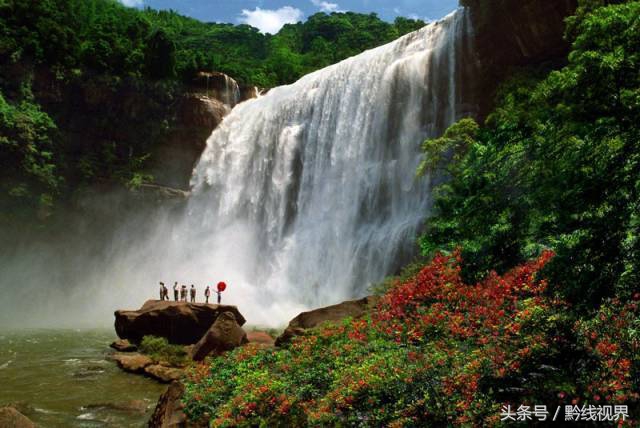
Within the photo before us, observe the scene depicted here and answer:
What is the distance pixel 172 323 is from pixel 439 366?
13.9 m

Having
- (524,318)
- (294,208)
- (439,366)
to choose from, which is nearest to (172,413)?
(439,366)

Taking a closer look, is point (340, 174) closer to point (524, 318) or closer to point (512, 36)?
point (512, 36)

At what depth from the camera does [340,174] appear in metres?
27.5

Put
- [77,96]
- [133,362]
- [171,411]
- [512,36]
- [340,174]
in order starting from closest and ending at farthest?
[171,411] → [133,362] → [512,36] → [340,174] → [77,96]

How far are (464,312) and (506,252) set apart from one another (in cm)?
205

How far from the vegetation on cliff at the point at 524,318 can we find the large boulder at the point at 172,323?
9.19 metres

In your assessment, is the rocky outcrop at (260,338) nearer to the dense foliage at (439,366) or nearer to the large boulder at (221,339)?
the large boulder at (221,339)

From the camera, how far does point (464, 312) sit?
902cm

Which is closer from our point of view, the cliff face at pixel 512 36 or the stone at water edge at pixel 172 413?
the stone at water edge at pixel 172 413

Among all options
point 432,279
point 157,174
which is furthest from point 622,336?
point 157,174

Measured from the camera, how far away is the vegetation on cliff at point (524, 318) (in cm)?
477

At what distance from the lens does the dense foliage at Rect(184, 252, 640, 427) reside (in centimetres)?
538

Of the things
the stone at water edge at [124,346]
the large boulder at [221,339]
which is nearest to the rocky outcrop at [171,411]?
the large boulder at [221,339]

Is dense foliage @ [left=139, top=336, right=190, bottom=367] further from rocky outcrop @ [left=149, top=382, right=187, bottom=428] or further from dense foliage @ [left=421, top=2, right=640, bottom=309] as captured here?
dense foliage @ [left=421, top=2, right=640, bottom=309]
